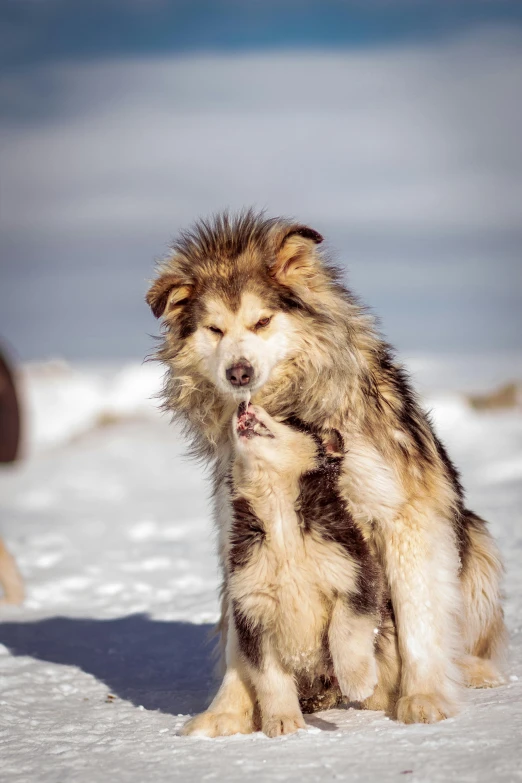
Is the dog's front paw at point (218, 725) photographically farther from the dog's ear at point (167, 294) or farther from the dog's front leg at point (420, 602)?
the dog's ear at point (167, 294)

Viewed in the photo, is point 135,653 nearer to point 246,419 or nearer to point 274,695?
point 274,695

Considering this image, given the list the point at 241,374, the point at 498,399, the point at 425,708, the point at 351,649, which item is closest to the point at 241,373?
the point at 241,374

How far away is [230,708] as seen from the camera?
16.9 feet

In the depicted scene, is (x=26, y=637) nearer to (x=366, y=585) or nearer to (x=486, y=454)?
(x=366, y=585)

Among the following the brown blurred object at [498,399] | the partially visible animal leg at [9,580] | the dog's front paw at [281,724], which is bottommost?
the dog's front paw at [281,724]

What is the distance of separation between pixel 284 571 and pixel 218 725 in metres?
0.90

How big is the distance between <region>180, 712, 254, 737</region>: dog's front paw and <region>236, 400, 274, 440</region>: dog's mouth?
4.61 feet

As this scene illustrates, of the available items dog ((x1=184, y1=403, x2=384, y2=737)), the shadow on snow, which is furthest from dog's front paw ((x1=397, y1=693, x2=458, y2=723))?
the shadow on snow

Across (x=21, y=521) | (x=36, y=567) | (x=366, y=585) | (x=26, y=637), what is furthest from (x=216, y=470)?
(x=21, y=521)

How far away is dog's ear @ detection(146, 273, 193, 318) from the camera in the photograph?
548cm

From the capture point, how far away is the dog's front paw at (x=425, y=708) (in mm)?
4887

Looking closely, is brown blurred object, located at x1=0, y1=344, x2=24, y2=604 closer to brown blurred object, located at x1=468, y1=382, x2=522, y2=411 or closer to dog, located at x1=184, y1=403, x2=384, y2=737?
brown blurred object, located at x1=468, y1=382, x2=522, y2=411

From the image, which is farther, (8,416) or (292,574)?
(8,416)

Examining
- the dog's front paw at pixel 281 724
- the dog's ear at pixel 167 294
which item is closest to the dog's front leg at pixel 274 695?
the dog's front paw at pixel 281 724
